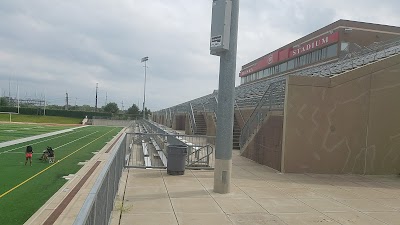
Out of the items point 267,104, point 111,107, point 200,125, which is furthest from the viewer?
point 111,107

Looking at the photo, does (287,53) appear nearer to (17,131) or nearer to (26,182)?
(17,131)

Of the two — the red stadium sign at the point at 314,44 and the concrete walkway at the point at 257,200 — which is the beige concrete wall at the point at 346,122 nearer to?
the concrete walkway at the point at 257,200

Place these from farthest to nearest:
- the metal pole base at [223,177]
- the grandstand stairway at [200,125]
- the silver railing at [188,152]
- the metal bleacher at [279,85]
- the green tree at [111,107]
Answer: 1. the green tree at [111,107]
2. the grandstand stairway at [200,125]
3. the metal bleacher at [279,85]
4. the silver railing at [188,152]
5. the metal pole base at [223,177]

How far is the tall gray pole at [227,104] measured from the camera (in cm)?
949

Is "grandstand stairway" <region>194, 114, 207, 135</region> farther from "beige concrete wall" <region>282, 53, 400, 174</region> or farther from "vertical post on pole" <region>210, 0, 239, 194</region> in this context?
"vertical post on pole" <region>210, 0, 239, 194</region>

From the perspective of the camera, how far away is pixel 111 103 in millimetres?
132625

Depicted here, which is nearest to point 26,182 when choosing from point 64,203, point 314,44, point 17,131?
point 64,203

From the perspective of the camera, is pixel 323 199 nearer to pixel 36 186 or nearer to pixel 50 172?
pixel 36 186

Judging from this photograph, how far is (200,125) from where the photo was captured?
→ 31469 millimetres

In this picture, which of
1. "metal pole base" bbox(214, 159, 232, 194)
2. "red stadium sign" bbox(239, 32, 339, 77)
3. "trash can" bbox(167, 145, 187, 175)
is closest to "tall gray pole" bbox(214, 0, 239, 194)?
"metal pole base" bbox(214, 159, 232, 194)

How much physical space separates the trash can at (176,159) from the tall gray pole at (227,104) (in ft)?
8.42

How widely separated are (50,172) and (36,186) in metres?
2.92

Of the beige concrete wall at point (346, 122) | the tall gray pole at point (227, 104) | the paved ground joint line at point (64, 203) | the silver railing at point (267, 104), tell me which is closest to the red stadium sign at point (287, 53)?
the silver railing at point (267, 104)

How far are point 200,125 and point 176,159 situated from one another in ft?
64.2
